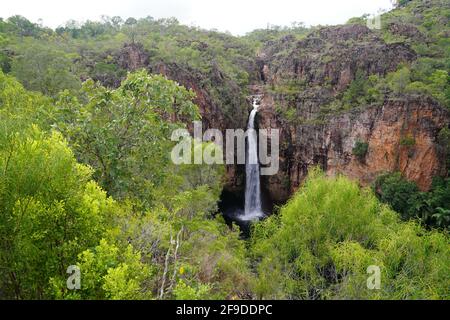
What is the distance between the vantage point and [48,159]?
5.34 metres

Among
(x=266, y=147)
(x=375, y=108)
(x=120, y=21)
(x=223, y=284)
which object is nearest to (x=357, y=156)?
(x=375, y=108)

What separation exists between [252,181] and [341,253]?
1823cm

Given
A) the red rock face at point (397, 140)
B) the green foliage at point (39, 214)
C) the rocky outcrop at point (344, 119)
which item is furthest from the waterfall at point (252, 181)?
the green foliage at point (39, 214)

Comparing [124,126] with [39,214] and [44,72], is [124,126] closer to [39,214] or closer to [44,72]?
[39,214]

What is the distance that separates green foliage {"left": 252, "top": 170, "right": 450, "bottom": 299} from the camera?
25.6ft

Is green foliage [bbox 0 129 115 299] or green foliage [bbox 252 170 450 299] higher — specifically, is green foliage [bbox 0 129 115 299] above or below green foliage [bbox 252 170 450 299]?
above

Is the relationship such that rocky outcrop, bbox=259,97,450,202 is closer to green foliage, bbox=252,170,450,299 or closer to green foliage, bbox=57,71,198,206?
green foliage, bbox=252,170,450,299

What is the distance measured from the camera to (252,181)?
27125 millimetres

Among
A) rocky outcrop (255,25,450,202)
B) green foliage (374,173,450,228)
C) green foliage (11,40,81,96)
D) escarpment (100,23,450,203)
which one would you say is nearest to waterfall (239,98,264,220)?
escarpment (100,23,450,203)

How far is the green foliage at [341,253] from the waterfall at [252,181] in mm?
14115

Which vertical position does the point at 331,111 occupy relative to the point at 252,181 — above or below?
above

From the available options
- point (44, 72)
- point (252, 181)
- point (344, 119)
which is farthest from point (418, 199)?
point (44, 72)

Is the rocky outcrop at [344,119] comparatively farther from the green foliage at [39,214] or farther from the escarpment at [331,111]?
the green foliage at [39,214]

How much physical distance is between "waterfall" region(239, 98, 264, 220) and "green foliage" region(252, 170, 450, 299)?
14.1 metres
